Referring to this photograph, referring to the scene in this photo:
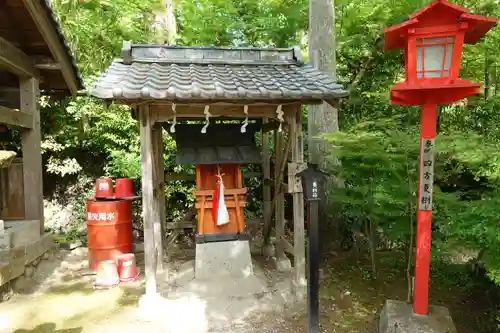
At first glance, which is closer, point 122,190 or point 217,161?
point 217,161

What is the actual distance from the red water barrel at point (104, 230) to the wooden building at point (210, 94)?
1.08m

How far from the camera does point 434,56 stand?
3943 mm

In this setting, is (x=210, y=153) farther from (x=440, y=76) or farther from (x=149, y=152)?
(x=440, y=76)

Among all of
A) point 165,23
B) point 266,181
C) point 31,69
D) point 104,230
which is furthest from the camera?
point 165,23

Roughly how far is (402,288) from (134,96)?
4.96m

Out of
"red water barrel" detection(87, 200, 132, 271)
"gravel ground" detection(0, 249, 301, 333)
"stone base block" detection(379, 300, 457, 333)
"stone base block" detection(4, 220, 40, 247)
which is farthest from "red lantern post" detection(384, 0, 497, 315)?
"stone base block" detection(4, 220, 40, 247)

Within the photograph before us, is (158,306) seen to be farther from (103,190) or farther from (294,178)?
(103,190)

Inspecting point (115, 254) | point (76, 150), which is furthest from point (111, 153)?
point (115, 254)

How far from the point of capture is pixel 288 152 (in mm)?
6227

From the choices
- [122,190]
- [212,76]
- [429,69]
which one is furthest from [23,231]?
[429,69]

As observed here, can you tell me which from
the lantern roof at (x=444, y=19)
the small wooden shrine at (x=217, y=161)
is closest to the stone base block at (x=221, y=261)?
the small wooden shrine at (x=217, y=161)

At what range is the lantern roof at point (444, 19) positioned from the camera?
12.1ft

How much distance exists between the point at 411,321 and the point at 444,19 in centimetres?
326

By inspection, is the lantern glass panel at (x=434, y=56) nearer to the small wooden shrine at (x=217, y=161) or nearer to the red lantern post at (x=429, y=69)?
the red lantern post at (x=429, y=69)
